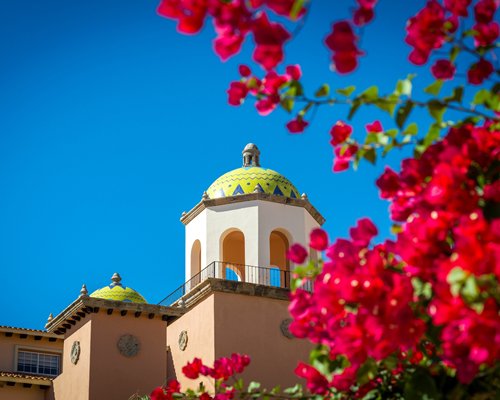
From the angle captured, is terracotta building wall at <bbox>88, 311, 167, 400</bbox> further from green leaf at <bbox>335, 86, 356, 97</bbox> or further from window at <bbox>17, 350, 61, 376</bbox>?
green leaf at <bbox>335, 86, 356, 97</bbox>

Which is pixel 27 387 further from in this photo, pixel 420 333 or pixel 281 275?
pixel 420 333

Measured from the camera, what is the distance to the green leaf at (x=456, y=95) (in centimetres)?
460

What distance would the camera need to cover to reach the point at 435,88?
4574mm

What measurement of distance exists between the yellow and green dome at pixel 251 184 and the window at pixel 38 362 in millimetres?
9406

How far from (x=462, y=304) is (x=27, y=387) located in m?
22.1

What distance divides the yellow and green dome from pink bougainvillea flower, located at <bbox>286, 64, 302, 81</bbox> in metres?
17.2

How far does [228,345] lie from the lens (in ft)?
62.8

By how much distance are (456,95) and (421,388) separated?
1641 millimetres

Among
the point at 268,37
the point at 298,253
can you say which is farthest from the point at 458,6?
the point at 298,253

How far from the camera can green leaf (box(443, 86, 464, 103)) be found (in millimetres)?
4598

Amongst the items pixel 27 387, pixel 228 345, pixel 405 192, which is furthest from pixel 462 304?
pixel 27 387

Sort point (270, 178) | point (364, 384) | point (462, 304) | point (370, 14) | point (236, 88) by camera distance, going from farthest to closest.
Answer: point (270, 178) → point (364, 384) → point (236, 88) → point (370, 14) → point (462, 304)

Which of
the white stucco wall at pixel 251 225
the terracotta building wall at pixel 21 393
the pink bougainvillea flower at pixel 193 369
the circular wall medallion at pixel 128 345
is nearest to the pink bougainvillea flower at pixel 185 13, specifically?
the pink bougainvillea flower at pixel 193 369

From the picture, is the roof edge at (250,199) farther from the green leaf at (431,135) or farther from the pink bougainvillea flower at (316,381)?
the green leaf at (431,135)
